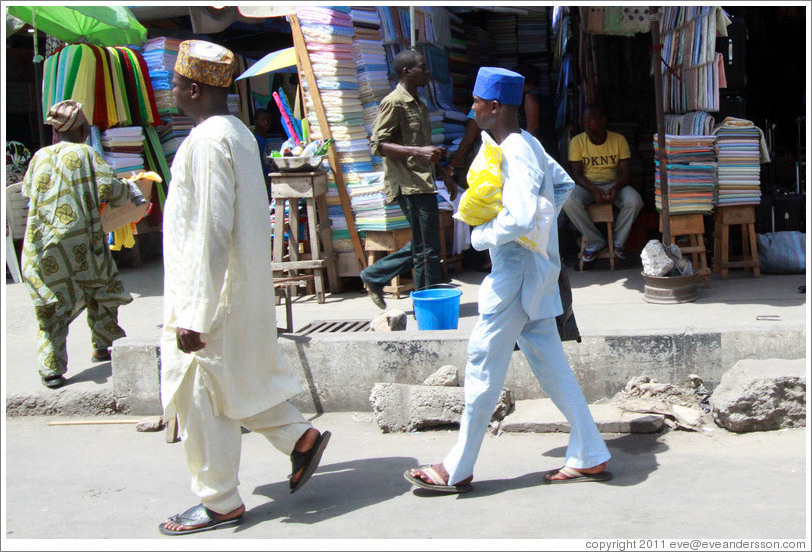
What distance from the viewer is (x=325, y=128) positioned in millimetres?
7410

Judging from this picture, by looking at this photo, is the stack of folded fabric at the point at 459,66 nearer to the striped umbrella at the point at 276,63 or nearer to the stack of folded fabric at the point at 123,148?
the striped umbrella at the point at 276,63

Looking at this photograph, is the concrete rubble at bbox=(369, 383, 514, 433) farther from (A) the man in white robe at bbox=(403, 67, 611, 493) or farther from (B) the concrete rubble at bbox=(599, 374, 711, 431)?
(A) the man in white robe at bbox=(403, 67, 611, 493)

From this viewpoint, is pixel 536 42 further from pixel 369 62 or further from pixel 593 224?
pixel 369 62

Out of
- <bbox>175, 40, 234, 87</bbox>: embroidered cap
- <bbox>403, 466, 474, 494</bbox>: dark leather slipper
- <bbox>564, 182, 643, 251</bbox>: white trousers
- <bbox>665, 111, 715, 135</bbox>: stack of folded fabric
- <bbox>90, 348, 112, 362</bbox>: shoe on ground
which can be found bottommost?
<bbox>403, 466, 474, 494</bbox>: dark leather slipper

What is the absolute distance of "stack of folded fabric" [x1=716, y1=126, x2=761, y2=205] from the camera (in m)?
6.90

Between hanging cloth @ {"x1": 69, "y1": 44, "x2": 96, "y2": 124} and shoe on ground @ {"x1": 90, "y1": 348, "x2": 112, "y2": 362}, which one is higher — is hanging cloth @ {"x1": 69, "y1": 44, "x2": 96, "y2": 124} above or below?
above

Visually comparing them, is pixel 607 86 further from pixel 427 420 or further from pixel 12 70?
pixel 12 70

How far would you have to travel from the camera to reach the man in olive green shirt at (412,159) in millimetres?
6352

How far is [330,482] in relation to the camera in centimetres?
403

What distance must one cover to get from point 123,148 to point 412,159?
3.88m

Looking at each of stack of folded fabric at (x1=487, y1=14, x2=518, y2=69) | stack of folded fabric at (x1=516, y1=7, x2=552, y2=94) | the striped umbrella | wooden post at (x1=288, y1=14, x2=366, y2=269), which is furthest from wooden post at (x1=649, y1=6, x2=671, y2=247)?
stack of folded fabric at (x1=487, y1=14, x2=518, y2=69)

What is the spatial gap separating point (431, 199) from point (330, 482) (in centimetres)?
294

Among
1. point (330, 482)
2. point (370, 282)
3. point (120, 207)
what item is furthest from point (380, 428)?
point (120, 207)

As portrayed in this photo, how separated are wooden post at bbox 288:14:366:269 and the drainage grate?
1.35 meters
